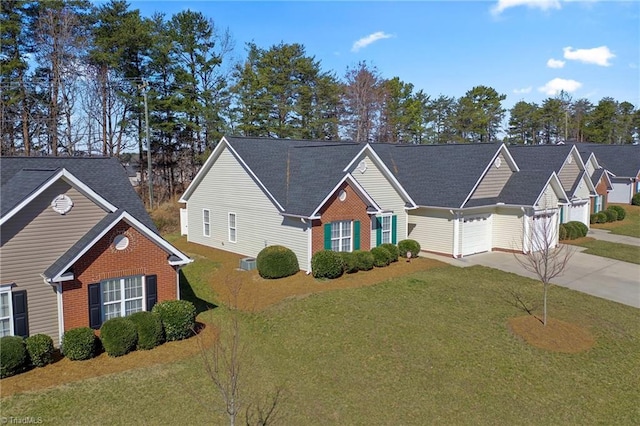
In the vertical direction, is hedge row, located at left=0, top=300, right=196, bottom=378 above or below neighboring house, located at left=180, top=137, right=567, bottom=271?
below

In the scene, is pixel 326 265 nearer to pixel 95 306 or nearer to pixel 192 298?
pixel 192 298

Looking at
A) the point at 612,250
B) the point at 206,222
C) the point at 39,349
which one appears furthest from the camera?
the point at 206,222

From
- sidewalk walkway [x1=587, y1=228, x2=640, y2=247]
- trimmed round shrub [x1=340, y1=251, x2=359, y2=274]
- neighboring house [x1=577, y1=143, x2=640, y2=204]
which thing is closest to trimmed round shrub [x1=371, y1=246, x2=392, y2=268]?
trimmed round shrub [x1=340, y1=251, x2=359, y2=274]

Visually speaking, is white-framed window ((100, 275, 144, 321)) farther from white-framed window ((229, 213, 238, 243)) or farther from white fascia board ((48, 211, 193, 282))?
white-framed window ((229, 213, 238, 243))

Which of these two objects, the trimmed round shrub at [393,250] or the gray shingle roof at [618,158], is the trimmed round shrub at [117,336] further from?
the gray shingle roof at [618,158]

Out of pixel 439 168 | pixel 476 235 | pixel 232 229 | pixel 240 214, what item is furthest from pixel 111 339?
pixel 439 168
